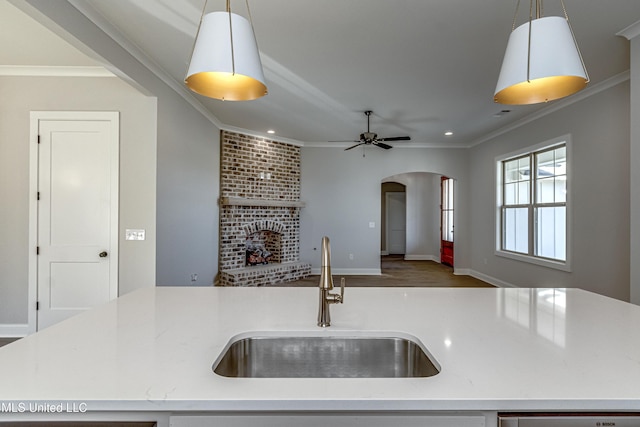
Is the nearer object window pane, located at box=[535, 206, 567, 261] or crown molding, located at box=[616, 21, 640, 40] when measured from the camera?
crown molding, located at box=[616, 21, 640, 40]

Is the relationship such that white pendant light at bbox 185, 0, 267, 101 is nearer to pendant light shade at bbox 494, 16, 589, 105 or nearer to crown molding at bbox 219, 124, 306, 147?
pendant light shade at bbox 494, 16, 589, 105

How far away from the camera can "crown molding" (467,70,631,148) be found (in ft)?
11.4

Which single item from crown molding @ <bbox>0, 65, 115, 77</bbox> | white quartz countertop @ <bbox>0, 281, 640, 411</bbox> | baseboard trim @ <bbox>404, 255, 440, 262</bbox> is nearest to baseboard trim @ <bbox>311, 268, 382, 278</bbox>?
baseboard trim @ <bbox>404, 255, 440, 262</bbox>

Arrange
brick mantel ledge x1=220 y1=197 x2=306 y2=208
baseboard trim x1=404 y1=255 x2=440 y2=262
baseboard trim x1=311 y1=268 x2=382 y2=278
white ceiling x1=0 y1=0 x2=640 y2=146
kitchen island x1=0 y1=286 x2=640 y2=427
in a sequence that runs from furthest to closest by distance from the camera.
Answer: baseboard trim x1=404 y1=255 x2=440 y2=262 → baseboard trim x1=311 y1=268 x2=382 y2=278 → brick mantel ledge x1=220 y1=197 x2=306 y2=208 → white ceiling x1=0 y1=0 x2=640 y2=146 → kitchen island x1=0 y1=286 x2=640 y2=427

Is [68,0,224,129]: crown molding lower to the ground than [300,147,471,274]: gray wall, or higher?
higher

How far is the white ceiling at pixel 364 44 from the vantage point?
240cm

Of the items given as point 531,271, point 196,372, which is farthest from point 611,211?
point 196,372

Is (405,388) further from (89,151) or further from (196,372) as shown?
(89,151)

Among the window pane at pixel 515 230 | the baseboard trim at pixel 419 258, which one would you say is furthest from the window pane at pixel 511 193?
the baseboard trim at pixel 419 258

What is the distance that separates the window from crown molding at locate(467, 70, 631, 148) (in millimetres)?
464

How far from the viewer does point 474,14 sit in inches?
96.7

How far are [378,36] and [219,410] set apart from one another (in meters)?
2.88

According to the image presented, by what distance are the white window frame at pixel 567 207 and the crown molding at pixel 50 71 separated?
534 cm

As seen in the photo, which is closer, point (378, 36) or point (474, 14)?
point (474, 14)
